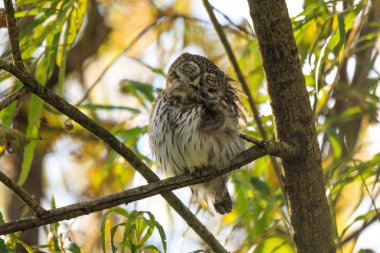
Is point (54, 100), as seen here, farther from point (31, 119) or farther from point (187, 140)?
point (187, 140)

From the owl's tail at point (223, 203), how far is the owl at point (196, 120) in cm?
39

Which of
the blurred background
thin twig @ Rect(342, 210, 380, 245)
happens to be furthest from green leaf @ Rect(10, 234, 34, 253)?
thin twig @ Rect(342, 210, 380, 245)

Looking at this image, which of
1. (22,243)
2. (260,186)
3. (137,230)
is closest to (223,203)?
(260,186)

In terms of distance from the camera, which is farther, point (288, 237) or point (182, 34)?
point (182, 34)

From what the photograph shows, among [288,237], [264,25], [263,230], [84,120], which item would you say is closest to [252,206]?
[263,230]

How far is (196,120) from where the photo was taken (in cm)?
328

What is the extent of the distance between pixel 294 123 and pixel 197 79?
0.76m

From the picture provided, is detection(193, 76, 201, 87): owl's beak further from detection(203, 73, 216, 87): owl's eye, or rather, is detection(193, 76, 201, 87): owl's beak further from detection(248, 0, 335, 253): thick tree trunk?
detection(248, 0, 335, 253): thick tree trunk

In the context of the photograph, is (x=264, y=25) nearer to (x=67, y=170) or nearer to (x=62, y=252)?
(x=62, y=252)

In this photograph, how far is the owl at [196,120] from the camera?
3309 millimetres

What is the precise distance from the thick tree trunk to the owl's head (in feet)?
1.90

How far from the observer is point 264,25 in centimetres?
270

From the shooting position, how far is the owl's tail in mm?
A: 3996

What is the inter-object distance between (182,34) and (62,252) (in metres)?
2.51
